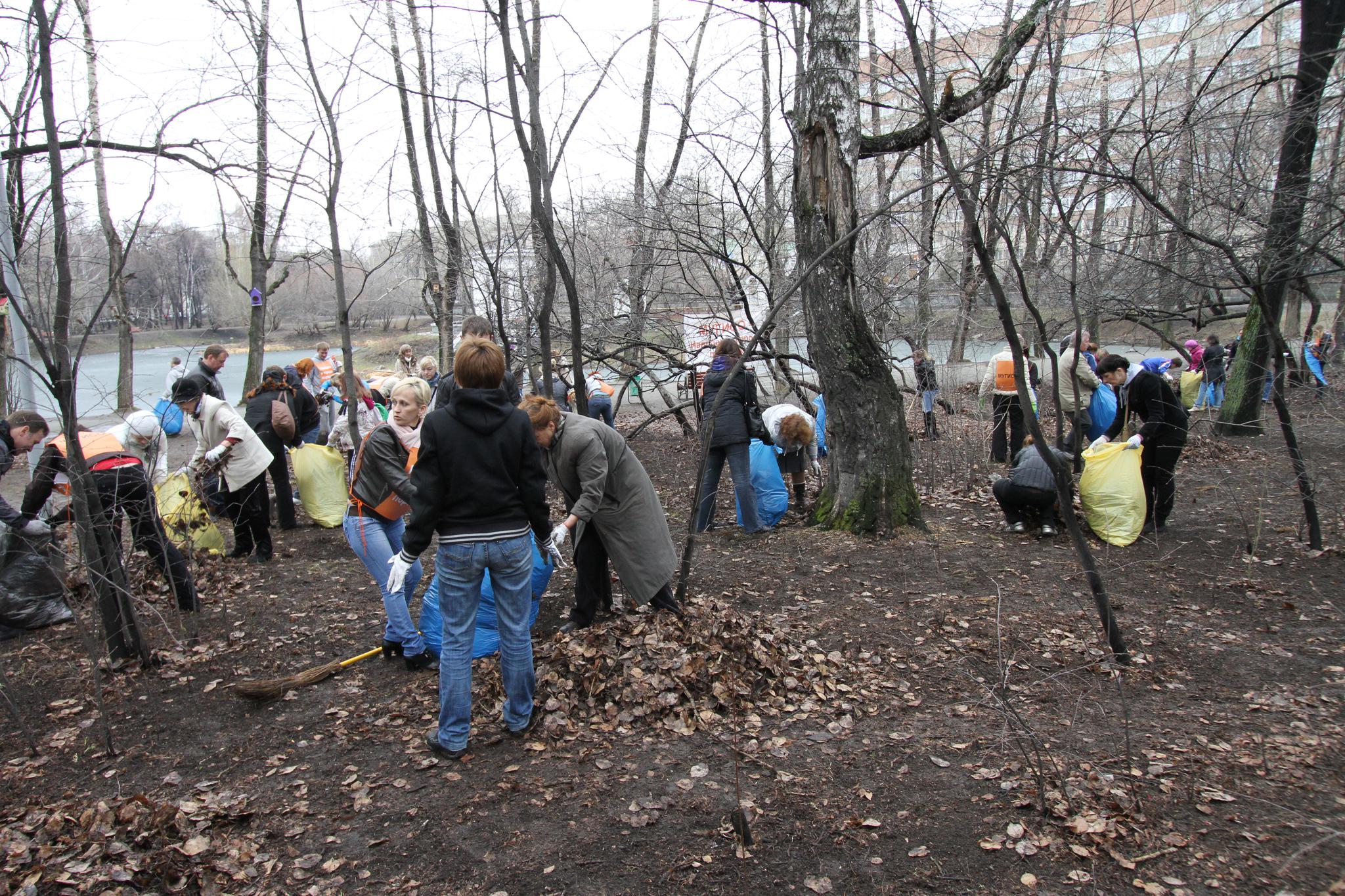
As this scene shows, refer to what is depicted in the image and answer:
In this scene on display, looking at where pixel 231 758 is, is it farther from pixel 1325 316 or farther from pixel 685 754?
pixel 1325 316

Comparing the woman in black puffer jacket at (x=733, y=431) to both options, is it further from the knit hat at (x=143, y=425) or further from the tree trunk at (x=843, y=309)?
the knit hat at (x=143, y=425)

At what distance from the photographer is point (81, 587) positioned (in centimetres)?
535

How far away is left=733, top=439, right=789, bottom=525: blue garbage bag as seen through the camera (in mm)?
6891

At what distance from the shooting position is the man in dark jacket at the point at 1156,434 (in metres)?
5.88

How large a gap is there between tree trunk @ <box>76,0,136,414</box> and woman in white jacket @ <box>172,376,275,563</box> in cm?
45

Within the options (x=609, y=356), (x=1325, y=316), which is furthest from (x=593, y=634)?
(x=1325, y=316)

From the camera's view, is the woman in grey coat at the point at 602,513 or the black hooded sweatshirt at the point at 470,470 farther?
the woman in grey coat at the point at 602,513

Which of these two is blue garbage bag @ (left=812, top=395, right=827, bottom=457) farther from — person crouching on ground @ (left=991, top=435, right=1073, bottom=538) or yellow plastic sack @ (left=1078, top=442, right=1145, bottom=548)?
yellow plastic sack @ (left=1078, top=442, right=1145, bottom=548)

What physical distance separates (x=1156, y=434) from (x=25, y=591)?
766 cm

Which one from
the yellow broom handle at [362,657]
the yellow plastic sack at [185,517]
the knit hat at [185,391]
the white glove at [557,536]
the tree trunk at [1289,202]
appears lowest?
the yellow broom handle at [362,657]

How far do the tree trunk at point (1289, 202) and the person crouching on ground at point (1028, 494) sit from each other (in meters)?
1.44

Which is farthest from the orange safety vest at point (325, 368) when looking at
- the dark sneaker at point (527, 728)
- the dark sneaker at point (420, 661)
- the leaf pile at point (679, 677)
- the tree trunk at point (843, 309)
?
the dark sneaker at point (527, 728)

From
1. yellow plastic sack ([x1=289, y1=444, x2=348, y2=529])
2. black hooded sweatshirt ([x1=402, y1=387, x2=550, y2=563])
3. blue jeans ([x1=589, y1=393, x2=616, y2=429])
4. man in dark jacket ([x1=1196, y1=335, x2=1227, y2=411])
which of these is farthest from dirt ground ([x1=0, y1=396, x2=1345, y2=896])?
man in dark jacket ([x1=1196, y1=335, x2=1227, y2=411])

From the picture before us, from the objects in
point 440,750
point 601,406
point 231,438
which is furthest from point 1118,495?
point 231,438
